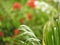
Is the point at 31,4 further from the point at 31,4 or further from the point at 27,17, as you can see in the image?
the point at 27,17

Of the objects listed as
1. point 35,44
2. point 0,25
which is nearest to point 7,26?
point 0,25

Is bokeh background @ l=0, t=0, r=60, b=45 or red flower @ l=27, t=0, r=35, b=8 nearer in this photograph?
bokeh background @ l=0, t=0, r=60, b=45

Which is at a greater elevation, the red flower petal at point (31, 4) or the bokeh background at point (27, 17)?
the red flower petal at point (31, 4)

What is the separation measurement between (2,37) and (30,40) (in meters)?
1.56

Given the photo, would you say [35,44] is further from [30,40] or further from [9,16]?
[9,16]

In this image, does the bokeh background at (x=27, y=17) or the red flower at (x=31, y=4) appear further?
the red flower at (x=31, y=4)

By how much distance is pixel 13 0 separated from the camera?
268 inches

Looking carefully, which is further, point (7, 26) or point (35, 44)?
point (7, 26)

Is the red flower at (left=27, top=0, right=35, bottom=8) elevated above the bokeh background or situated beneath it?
elevated above

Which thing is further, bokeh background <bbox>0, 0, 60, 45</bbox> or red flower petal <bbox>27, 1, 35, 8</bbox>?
red flower petal <bbox>27, 1, 35, 8</bbox>

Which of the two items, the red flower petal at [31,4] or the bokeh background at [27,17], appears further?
the red flower petal at [31,4]

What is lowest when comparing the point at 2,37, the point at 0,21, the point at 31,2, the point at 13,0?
the point at 2,37

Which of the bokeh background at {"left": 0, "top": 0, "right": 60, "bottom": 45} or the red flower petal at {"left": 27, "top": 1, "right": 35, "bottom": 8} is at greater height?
the red flower petal at {"left": 27, "top": 1, "right": 35, "bottom": 8}

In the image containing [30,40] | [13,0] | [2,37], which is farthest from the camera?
[13,0]
